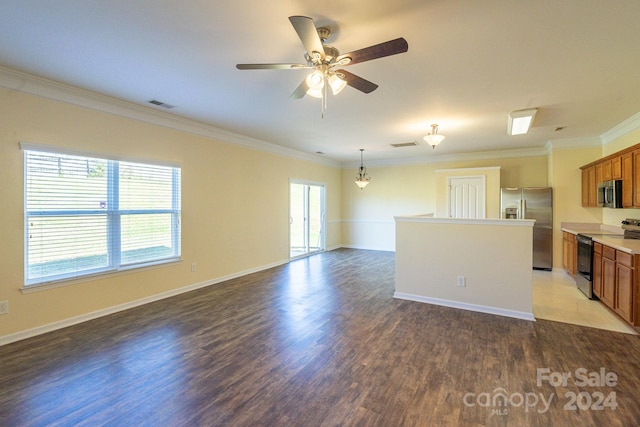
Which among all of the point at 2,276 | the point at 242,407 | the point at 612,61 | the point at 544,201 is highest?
the point at 612,61

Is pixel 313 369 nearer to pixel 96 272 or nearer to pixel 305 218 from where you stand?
pixel 96 272

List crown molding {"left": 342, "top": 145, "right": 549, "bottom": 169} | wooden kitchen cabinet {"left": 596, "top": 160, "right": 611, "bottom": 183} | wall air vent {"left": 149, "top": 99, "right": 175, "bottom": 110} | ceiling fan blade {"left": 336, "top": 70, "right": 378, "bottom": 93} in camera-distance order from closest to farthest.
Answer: ceiling fan blade {"left": 336, "top": 70, "right": 378, "bottom": 93} → wall air vent {"left": 149, "top": 99, "right": 175, "bottom": 110} → wooden kitchen cabinet {"left": 596, "top": 160, "right": 611, "bottom": 183} → crown molding {"left": 342, "top": 145, "right": 549, "bottom": 169}

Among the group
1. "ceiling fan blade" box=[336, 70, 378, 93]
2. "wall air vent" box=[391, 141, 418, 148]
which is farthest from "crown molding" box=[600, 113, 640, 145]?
"ceiling fan blade" box=[336, 70, 378, 93]

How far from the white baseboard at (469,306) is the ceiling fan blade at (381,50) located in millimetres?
3410

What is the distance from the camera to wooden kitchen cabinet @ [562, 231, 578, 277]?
5223 mm

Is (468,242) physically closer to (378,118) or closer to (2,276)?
(378,118)

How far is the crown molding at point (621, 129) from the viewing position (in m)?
4.37

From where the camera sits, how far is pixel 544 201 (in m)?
6.06

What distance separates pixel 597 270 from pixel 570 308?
702mm

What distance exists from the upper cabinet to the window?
6480mm

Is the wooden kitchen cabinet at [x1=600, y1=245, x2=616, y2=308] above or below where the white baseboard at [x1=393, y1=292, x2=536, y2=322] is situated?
above

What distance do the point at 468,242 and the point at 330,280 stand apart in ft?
8.11

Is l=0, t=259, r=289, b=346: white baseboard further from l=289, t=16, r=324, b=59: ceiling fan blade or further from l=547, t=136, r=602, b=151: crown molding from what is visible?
l=547, t=136, r=602, b=151: crown molding

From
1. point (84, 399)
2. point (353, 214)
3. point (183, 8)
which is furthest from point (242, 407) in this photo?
point (353, 214)
